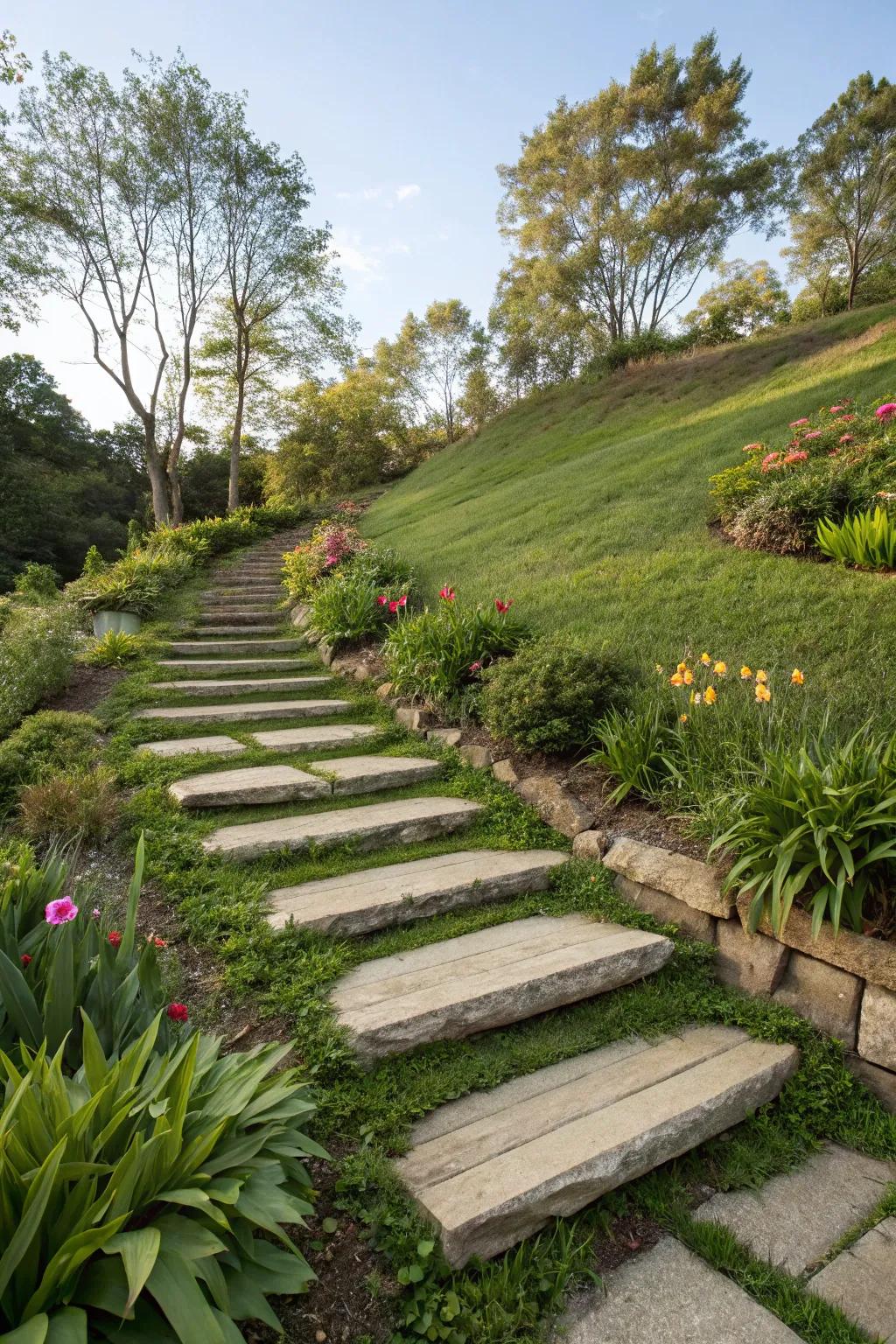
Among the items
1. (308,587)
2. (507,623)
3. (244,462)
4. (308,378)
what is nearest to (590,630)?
(507,623)

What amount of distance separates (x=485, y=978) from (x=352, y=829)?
118 cm

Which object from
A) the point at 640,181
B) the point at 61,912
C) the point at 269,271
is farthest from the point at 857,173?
the point at 61,912

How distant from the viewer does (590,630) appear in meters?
4.85

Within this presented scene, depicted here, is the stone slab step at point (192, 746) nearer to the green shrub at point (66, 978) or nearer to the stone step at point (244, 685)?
the stone step at point (244, 685)

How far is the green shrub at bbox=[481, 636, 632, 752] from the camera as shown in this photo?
3.84 metres

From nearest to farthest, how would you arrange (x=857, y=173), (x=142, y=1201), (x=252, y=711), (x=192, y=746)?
(x=142, y=1201), (x=192, y=746), (x=252, y=711), (x=857, y=173)

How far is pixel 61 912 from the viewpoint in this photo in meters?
1.76

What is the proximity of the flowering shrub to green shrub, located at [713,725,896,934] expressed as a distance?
120 inches

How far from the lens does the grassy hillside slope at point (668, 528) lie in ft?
13.6

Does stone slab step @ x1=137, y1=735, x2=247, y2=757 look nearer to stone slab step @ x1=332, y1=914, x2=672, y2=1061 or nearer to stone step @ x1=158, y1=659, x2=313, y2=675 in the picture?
stone step @ x1=158, y1=659, x2=313, y2=675

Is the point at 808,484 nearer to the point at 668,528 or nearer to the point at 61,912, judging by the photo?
the point at 668,528

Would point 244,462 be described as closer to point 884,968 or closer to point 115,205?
point 115,205

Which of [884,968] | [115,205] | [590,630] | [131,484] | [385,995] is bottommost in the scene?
[385,995]

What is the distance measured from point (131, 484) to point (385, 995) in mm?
33104
